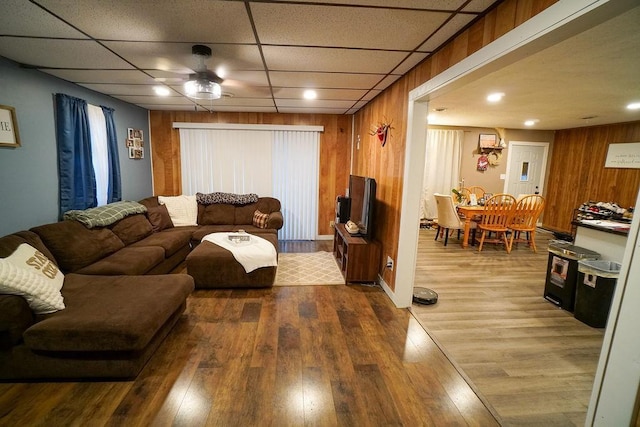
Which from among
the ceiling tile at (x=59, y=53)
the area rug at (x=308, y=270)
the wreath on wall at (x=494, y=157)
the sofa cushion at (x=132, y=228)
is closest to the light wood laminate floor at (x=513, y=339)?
the area rug at (x=308, y=270)

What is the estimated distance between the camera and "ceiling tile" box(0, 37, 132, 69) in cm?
219

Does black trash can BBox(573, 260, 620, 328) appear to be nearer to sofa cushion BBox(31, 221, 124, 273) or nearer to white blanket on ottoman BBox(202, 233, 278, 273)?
white blanket on ottoman BBox(202, 233, 278, 273)

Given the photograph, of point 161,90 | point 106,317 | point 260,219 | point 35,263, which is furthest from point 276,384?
point 161,90

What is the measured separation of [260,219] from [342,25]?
337 centimetres

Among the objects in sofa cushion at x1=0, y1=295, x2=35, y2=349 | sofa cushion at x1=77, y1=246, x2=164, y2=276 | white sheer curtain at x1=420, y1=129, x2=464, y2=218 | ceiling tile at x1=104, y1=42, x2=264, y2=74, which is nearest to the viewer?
sofa cushion at x1=0, y1=295, x2=35, y2=349

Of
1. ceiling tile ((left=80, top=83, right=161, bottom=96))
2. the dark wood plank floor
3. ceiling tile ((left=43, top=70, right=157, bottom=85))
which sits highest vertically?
ceiling tile ((left=80, top=83, right=161, bottom=96))

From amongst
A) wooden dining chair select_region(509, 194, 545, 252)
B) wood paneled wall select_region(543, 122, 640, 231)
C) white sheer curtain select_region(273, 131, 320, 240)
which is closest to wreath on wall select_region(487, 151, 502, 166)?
wood paneled wall select_region(543, 122, 640, 231)

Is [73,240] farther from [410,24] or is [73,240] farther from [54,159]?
[410,24]

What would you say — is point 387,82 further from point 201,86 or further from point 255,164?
point 255,164

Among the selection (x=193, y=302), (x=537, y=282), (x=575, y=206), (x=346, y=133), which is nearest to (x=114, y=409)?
(x=193, y=302)

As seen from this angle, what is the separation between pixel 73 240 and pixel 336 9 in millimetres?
3122

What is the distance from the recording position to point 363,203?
3.63 m

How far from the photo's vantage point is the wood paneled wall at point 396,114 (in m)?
1.56

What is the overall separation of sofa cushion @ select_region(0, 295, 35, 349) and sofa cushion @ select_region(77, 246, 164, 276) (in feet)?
3.08
